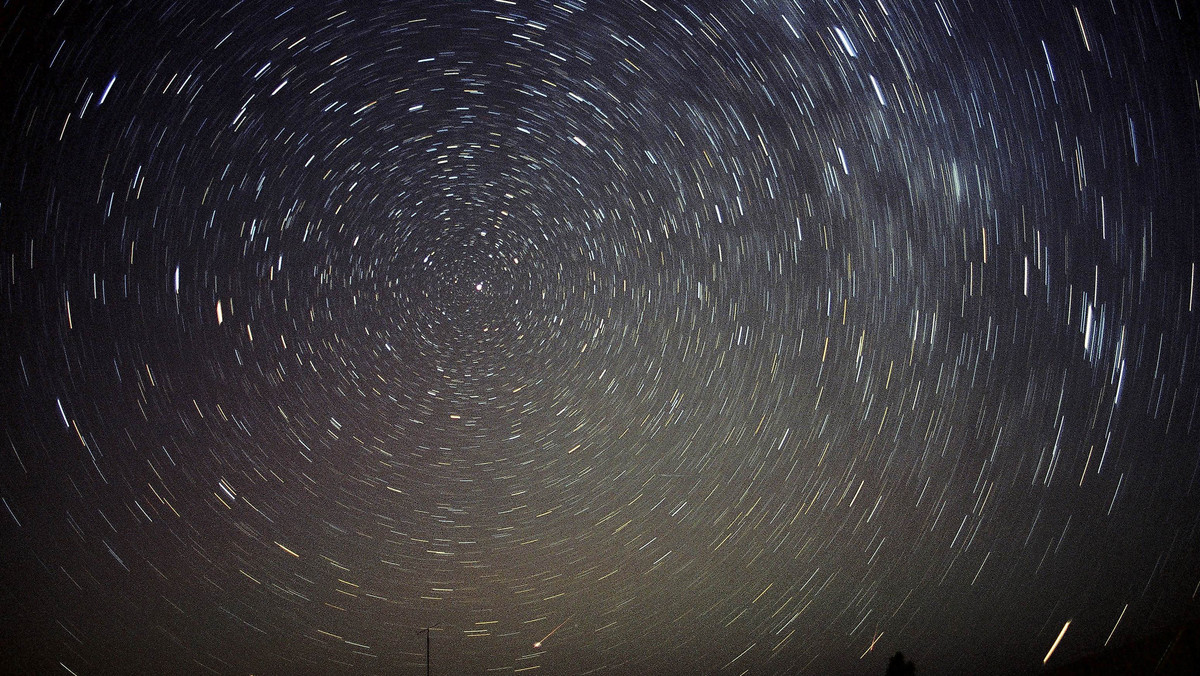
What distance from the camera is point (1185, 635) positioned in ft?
63.3

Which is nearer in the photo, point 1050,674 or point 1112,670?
point 1112,670

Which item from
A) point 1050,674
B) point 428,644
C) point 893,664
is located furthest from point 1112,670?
point 428,644

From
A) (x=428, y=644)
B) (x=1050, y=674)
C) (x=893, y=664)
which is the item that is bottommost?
(x=1050, y=674)

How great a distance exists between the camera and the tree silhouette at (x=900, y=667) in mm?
15719

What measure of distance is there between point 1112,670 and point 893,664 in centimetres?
769

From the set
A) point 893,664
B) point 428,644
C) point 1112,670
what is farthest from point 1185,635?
point 428,644

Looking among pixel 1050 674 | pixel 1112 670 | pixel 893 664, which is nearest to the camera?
pixel 893 664

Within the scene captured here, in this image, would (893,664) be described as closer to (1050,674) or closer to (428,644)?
(1050,674)

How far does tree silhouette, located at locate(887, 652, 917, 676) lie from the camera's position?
619 inches

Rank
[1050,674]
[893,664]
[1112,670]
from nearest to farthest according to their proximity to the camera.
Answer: [893,664]
[1112,670]
[1050,674]

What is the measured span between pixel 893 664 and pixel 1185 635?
33.9 feet

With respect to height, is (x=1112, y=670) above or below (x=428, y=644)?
below

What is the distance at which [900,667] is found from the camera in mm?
15836

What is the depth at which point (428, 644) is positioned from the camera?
637 inches
